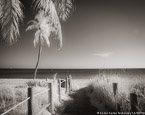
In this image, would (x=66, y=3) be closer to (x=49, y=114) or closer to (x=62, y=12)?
(x=62, y=12)

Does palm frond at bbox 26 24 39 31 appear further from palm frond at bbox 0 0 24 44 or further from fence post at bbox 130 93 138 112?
fence post at bbox 130 93 138 112

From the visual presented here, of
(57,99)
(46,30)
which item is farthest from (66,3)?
(46,30)

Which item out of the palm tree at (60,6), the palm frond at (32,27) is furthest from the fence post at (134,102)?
the palm frond at (32,27)

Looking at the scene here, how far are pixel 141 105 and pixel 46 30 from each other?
47.7 feet

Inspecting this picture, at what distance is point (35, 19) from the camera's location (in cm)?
1797

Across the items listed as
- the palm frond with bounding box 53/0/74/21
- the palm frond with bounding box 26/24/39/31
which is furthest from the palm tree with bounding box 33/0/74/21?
the palm frond with bounding box 26/24/39/31

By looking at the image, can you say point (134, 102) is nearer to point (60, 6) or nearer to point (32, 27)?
point (60, 6)

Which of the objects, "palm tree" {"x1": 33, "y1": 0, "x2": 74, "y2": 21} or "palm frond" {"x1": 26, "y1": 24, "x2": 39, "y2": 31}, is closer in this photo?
"palm tree" {"x1": 33, "y1": 0, "x2": 74, "y2": 21}

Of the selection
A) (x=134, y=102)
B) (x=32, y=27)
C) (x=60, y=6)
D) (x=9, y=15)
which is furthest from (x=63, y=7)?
(x=32, y=27)

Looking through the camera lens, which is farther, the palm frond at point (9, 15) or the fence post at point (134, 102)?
the palm frond at point (9, 15)

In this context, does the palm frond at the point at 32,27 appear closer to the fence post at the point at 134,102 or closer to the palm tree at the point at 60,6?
the palm tree at the point at 60,6

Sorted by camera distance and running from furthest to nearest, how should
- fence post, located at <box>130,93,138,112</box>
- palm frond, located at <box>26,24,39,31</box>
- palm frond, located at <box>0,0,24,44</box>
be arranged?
1. palm frond, located at <box>26,24,39,31</box>
2. palm frond, located at <box>0,0,24,44</box>
3. fence post, located at <box>130,93,138,112</box>

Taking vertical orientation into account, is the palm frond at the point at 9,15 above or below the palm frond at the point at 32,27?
below

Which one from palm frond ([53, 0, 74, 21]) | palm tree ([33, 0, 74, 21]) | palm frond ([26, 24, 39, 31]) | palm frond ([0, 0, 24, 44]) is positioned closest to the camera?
palm frond ([0, 0, 24, 44])
